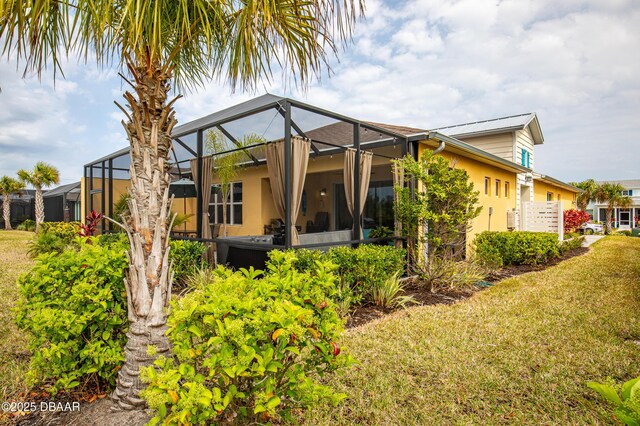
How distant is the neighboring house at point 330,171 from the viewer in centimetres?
674

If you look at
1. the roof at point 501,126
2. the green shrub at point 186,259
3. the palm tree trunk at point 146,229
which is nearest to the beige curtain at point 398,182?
the green shrub at point 186,259

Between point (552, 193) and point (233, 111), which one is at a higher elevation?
point (233, 111)

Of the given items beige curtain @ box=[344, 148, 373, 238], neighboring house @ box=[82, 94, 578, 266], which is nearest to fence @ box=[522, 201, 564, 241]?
neighboring house @ box=[82, 94, 578, 266]

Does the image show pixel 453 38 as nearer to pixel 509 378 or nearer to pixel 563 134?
pixel 509 378

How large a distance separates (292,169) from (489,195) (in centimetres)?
787

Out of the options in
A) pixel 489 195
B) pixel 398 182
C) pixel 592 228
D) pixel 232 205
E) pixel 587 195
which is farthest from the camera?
pixel 587 195

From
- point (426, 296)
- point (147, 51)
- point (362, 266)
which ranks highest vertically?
point (147, 51)

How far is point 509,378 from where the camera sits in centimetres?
296

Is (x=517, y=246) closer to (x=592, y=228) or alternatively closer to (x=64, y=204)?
(x=592, y=228)

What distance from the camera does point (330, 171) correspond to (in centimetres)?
1086

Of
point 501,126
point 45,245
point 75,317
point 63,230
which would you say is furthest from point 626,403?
point 63,230

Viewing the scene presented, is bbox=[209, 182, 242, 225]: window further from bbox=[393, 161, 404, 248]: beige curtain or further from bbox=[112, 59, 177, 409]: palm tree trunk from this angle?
bbox=[112, 59, 177, 409]: palm tree trunk

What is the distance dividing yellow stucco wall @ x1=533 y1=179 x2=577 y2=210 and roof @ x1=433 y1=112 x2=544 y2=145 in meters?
2.24

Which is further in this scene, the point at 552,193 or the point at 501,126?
the point at 552,193
